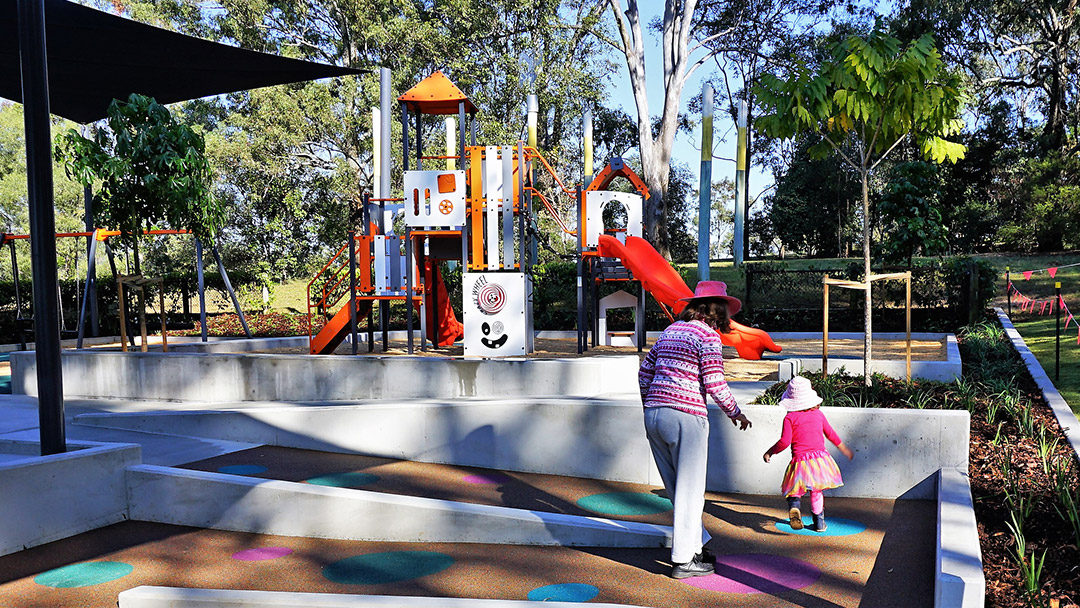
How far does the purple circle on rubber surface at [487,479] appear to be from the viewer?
282 inches

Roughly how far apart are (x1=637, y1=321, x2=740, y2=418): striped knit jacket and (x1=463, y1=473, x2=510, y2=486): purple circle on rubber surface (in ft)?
8.95

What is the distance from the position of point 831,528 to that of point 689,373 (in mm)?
1994

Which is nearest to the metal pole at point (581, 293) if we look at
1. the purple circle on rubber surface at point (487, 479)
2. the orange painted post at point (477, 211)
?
the orange painted post at point (477, 211)

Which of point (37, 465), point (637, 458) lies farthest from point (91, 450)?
point (637, 458)

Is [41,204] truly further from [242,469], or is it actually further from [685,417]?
[685,417]

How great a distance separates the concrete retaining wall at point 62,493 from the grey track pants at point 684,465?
157 inches

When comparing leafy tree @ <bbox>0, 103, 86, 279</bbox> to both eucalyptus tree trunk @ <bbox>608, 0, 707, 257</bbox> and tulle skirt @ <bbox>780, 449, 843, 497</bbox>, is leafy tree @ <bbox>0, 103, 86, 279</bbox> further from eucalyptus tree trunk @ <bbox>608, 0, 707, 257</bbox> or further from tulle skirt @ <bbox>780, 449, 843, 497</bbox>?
tulle skirt @ <bbox>780, 449, 843, 497</bbox>

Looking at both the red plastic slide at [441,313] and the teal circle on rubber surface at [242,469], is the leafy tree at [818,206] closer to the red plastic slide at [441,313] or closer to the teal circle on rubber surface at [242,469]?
the red plastic slide at [441,313]

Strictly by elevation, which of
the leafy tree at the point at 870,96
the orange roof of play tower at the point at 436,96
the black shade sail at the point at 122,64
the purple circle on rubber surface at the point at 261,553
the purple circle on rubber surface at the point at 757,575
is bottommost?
the purple circle on rubber surface at the point at 757,575

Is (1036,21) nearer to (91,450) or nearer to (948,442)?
(948,442)

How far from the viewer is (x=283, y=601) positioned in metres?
3.82

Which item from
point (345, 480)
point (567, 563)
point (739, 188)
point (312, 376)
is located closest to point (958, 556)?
point (567, 563)

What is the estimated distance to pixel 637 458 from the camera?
7.16 metres

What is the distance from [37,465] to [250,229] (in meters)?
31.5
